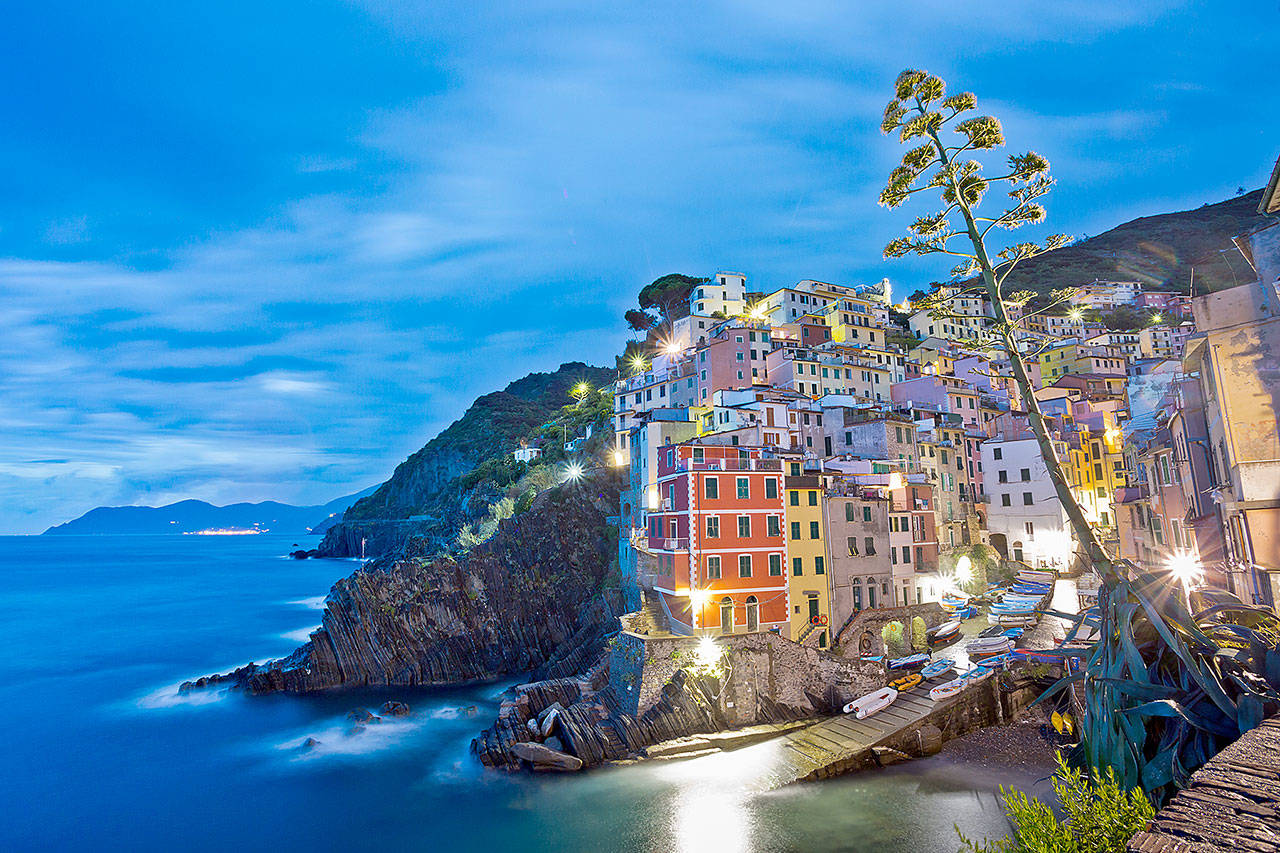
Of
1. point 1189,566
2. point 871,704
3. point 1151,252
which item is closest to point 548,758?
point 871,704

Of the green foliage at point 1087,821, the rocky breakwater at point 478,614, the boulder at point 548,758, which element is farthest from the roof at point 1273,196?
the rocky breakwater at point 478,614

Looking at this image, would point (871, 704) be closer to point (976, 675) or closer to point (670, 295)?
point (976, 675)

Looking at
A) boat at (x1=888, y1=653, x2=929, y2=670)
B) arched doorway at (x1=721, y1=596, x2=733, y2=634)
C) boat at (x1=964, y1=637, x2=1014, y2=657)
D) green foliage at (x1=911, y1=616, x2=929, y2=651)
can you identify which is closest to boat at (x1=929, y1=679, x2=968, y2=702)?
boat at (x1=888, y1=653, x2=929, y2=670)

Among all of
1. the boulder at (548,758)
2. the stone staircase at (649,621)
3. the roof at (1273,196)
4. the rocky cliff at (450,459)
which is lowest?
the boulder at (548,758)

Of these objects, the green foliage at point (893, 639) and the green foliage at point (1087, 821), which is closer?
the green foliage at point (1087, 821)

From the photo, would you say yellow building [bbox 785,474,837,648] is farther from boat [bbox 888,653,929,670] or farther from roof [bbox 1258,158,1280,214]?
roof [bbox 1258,158,1280,214]

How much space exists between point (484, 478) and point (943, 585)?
60.2 m

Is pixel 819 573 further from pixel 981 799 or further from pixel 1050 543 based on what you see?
pixel 1050 543

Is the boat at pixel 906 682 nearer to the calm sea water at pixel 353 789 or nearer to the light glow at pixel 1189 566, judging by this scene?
the calm sea water at pixel 353 789

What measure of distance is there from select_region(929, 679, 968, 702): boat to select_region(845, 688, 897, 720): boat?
2048 millimetres

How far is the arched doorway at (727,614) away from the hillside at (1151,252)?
122 metres

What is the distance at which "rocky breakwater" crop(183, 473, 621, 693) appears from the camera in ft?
168

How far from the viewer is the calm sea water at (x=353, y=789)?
26.4 m

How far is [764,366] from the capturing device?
66.6 m
